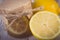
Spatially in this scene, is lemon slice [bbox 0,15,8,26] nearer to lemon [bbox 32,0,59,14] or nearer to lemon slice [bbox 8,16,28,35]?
lemon slice [bbox 8,16,28,35]

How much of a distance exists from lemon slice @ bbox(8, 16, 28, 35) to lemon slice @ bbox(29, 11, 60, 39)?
0.15ft

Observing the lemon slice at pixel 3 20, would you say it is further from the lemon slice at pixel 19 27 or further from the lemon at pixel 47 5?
the lemon at pixel 47 5

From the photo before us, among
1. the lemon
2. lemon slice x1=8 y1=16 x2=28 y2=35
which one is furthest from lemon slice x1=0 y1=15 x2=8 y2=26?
the lemon

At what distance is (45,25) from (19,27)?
122 mm

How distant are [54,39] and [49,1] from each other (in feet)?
0.69

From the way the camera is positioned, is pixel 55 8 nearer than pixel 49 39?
No

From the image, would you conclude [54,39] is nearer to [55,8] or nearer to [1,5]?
[55,8]

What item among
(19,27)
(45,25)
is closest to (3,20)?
(19,27)

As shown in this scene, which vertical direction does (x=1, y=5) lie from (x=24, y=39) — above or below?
above

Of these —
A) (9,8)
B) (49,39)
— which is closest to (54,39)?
(49,39)

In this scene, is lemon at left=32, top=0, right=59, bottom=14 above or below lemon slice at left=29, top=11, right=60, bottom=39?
above

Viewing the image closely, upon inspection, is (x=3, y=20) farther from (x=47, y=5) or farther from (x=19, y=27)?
(x=47, y=5)

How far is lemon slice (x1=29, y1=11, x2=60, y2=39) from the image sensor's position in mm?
664

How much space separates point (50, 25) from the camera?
2.22ft
